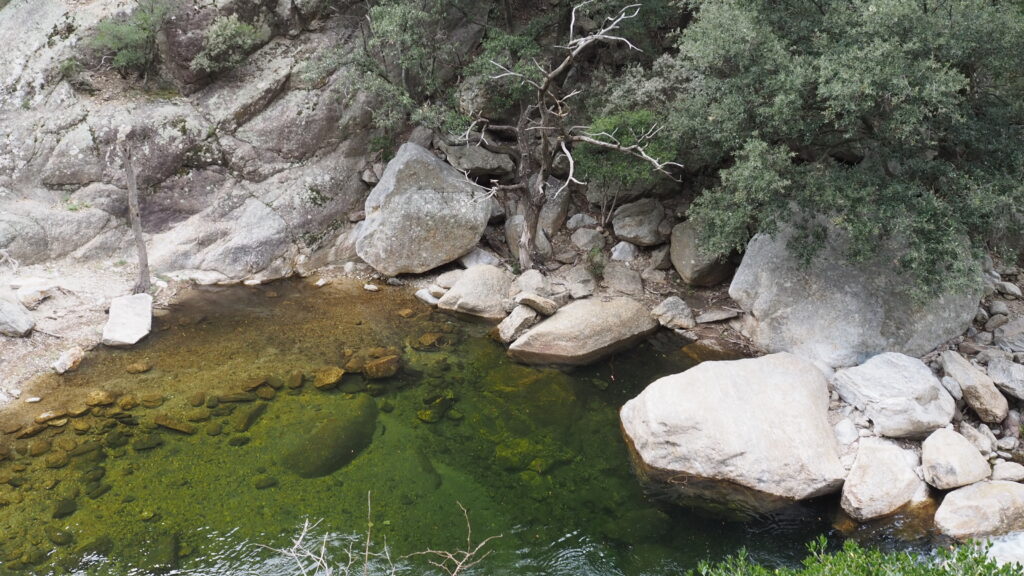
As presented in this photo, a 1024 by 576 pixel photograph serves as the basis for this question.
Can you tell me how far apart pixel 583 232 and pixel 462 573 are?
11104 millimetres

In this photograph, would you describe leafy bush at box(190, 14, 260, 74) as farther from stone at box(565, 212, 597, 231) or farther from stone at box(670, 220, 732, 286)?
stone at box(670, 220, 732, 286)

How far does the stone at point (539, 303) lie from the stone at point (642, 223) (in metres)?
3.79

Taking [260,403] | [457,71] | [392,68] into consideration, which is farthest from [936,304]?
[392,68]

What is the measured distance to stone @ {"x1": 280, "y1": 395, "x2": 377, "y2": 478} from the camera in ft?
31.5

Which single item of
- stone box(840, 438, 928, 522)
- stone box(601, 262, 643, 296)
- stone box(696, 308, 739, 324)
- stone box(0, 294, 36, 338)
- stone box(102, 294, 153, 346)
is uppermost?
stone box(0, 294, 36, 338)

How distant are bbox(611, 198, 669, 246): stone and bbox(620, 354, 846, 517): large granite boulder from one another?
244 inches

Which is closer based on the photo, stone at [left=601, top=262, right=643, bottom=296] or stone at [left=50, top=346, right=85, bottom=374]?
stone at [left=50, top=346, right=85, bottom=374]

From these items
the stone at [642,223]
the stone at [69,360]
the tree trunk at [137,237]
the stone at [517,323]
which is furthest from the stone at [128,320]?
the stone at [642,223]

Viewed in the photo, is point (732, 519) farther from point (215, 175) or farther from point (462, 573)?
point (215, 175)

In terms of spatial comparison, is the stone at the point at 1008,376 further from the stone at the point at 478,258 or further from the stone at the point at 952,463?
the stone at the point at 478,258

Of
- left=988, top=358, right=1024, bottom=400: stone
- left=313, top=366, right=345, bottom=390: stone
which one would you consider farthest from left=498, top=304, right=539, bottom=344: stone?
left=988, top=358, right=1024, bottom=400: stone

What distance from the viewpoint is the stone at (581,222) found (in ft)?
57.5

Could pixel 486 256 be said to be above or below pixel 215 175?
below

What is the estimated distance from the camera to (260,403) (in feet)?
36.6
